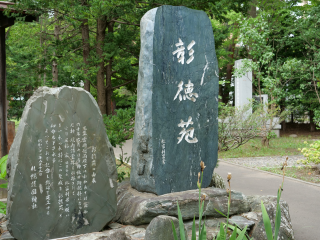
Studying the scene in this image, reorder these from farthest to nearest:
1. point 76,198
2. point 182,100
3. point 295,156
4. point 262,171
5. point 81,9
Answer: point 295,156 → point 262,171 → point 81,9 → point 182,100 → point 76,198

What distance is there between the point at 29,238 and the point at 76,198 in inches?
21.2

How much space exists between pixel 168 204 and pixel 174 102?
117cm

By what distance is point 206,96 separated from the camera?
12.8 ft

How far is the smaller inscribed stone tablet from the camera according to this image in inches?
112

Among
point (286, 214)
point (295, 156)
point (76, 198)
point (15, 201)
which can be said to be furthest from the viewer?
point (295, 156)

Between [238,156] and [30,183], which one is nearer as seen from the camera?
[30,183]

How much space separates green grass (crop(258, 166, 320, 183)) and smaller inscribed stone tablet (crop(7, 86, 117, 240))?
16.0 ft

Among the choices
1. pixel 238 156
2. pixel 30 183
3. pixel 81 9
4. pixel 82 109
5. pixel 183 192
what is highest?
pixel 81 9

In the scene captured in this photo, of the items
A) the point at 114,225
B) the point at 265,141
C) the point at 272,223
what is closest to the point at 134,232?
the point at 114,225

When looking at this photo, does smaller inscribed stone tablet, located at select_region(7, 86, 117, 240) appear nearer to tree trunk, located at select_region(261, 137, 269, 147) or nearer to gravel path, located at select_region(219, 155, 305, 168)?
gravel path, located at select_region(219, 155, 305, 168)

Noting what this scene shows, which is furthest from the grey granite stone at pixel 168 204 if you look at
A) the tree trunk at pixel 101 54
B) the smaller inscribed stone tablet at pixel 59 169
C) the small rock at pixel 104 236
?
the tree trunk at pixel 101 54

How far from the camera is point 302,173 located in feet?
23.1

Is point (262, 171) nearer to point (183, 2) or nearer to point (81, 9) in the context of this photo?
point (183, 2)

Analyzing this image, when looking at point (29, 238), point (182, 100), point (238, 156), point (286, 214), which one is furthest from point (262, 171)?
point (29, 238)
